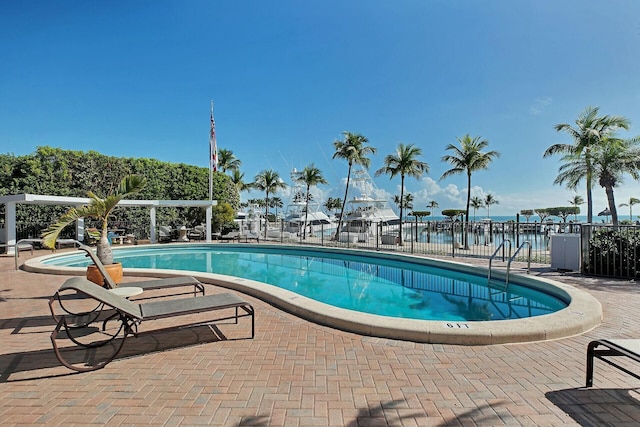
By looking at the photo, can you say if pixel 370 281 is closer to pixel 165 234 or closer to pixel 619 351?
pixel 619 351

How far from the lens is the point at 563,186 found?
698 inches

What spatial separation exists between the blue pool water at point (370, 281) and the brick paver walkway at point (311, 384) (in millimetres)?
2463

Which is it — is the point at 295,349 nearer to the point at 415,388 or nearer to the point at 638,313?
the point at 415,388

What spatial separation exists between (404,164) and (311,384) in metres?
20.6

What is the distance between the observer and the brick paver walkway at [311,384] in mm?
2359

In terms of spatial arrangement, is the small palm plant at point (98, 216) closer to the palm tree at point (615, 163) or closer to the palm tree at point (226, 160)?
the palm tree at point (615, 163)

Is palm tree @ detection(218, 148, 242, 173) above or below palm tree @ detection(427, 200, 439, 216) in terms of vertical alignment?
above

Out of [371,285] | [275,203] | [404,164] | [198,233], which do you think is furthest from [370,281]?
[275,203]

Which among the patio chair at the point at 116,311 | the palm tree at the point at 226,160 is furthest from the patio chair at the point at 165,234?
the patio chair at the point at 116,311

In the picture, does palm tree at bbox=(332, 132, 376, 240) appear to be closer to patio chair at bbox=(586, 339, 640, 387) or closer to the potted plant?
the potted plant

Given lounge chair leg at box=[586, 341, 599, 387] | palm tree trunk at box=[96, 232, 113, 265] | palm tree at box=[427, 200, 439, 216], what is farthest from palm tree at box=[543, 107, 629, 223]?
palm tree at box=[427, 200, 439, 216]

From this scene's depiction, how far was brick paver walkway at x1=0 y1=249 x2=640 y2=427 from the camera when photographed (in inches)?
92.9

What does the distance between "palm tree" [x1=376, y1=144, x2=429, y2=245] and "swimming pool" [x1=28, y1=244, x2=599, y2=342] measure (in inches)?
386

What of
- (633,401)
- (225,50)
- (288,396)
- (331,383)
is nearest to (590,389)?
(633,401)
